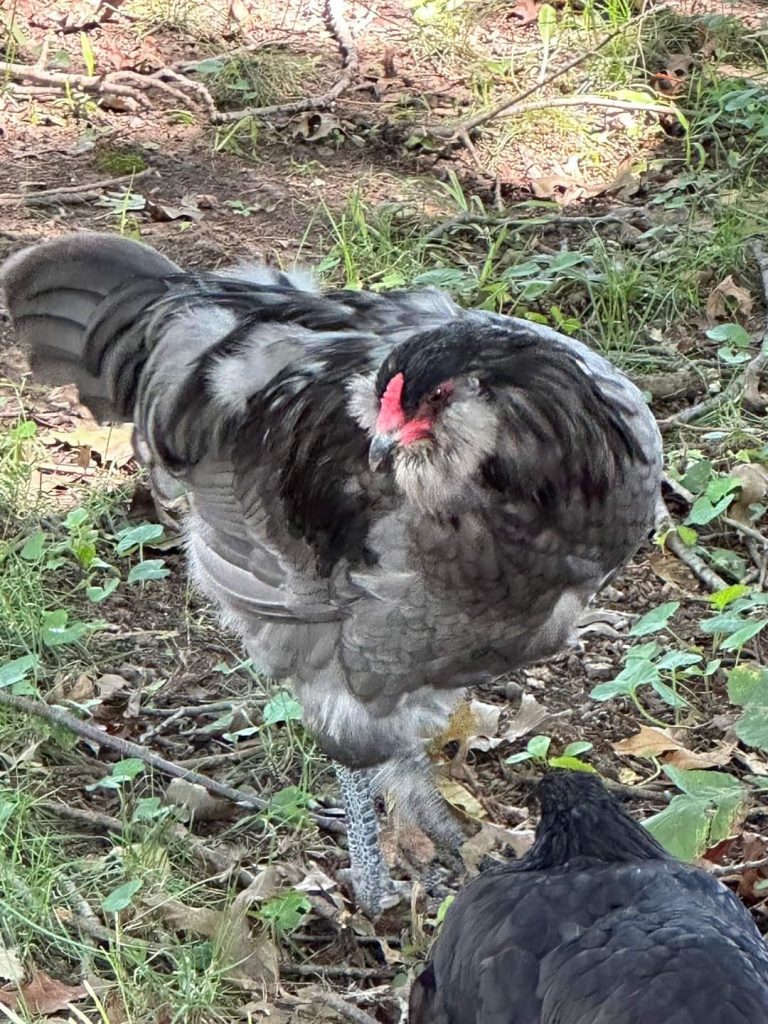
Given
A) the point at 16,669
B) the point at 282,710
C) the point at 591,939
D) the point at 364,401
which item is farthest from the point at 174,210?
the point at 591,939

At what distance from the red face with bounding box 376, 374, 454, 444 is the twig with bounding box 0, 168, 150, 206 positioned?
13.2ft

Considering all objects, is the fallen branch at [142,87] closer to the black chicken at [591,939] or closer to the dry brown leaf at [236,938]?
the dry brown leaf at [236,938]

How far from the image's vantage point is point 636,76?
748 cm

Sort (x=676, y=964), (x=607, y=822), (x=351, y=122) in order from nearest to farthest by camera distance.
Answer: (x=676, y=964)
(x=607, y=822)
(x=351, y=122)

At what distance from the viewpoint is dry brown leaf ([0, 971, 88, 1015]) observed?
11.5 ft

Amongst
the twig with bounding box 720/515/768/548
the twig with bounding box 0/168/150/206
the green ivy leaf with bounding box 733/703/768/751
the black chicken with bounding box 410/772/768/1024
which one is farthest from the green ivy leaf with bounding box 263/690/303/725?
the twig with bounding box 0/168/150/206

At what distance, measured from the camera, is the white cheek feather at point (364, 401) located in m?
3.45

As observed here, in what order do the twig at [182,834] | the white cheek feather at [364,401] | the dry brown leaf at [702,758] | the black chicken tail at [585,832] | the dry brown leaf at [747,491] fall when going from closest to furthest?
the black chicken tail at [585,832] → the white cheek feather at [364,401] → the twig at [182,834] → the dry brown leaf at [702,758] → the dry brown leaf at [747,491]

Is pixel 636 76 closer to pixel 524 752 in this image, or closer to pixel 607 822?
pixel 524 752

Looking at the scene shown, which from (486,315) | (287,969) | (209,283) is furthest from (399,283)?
(287,969)

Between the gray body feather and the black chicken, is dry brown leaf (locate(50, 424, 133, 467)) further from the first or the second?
the black chicken

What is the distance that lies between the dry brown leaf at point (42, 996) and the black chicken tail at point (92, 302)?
1707mm

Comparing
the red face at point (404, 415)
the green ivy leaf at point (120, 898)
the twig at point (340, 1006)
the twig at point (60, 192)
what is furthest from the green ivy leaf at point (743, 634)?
the twig at point (60, 192)

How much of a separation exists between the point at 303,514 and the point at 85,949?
1.23 metres
